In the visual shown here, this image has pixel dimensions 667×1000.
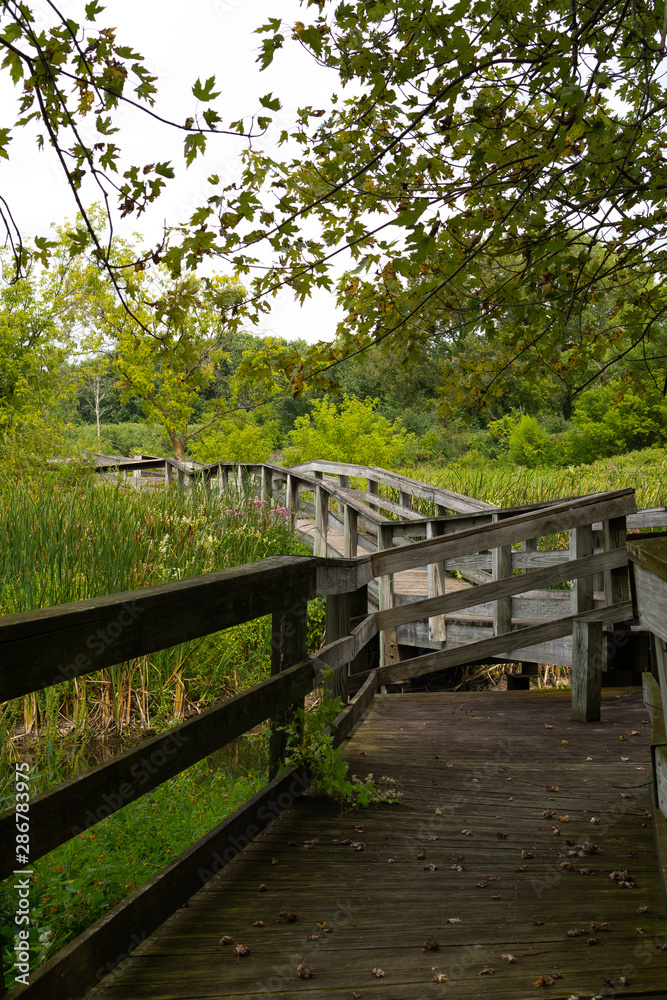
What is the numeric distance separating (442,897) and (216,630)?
1150mm

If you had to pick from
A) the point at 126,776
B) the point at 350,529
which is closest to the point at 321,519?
the point at 350,529

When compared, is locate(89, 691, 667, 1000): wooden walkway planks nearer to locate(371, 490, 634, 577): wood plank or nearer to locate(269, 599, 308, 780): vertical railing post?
locate(269, 599, 308, 780): vertical railing post

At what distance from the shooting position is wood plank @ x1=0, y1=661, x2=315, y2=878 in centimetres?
172

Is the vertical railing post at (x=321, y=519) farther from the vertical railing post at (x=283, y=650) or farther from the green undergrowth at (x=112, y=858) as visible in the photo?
the vertical railing post at (x=283, y=650)

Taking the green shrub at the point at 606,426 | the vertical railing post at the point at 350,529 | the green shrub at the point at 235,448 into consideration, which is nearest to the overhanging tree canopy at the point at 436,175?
the vertical railing post at the point at 350,529

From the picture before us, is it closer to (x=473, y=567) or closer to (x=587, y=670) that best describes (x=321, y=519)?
(x=473, y=567)

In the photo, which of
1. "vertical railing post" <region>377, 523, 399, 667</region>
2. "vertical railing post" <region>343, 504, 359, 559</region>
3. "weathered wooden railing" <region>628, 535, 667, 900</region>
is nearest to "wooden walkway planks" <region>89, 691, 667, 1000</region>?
"weathered wooden railing" <region>628, 535, 667, 900</region>

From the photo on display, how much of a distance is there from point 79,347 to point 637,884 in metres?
30.4

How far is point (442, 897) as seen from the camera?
99.0 inches

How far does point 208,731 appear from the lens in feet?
8.27

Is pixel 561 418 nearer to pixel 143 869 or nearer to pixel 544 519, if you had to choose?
pixel 544 519

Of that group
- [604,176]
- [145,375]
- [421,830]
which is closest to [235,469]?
[145,375]

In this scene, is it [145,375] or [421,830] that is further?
[145,375]

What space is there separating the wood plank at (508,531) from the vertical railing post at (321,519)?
5064 millimetres
